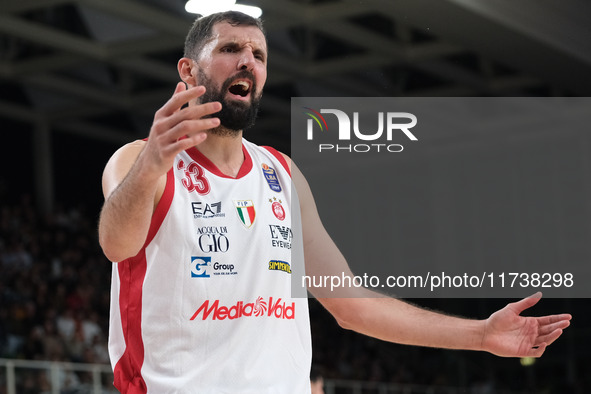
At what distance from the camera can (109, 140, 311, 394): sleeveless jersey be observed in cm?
255

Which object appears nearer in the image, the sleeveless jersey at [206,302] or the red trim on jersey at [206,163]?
the sleeveless jersey at [206,302]

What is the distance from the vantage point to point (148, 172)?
221 cm

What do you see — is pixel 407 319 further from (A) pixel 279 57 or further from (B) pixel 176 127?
(A) pixel 279 57

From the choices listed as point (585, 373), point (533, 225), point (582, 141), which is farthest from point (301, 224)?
point (585, 373)

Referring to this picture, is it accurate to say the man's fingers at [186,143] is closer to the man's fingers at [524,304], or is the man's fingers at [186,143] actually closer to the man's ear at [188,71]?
the man's ear at [188,71]

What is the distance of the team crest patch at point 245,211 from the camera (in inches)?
106

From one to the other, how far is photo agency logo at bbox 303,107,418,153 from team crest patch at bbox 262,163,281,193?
0.68 feet

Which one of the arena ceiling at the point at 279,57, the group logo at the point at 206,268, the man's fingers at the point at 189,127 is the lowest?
the group logo at the point at 206,268

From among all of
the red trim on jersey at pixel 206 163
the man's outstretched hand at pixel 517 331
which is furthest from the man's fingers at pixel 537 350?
the red trim on jersey at pixel 206 163

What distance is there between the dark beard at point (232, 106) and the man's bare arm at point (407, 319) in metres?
0.37

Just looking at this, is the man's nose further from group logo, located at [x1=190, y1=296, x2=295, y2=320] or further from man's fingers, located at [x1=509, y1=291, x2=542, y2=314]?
man's fingers, located at [x1=509, y1=291, x2=542, y2=314]

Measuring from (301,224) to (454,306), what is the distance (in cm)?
63

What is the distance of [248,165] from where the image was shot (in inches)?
113

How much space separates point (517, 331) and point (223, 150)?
1.03 m
